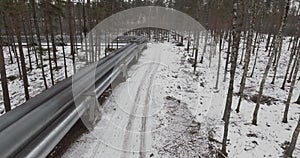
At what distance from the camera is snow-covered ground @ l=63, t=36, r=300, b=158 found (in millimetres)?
6641

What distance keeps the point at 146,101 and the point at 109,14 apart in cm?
1925

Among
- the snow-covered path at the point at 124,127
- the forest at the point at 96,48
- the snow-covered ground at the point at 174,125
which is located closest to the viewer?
the snow-covered path at the point at 124,127

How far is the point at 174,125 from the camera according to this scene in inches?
337

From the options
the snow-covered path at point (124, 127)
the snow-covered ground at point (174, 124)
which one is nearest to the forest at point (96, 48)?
the snow-covered ground at point (174, 124)

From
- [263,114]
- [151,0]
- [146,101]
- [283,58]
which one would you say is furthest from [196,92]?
[151,0]

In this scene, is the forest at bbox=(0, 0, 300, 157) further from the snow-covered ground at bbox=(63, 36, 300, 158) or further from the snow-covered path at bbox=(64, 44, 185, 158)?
the snow-covered path at bbox=(64, 44, 185, 158)

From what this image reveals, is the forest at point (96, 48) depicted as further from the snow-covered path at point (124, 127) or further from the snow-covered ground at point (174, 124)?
the snow-covered path at point (124, 127)

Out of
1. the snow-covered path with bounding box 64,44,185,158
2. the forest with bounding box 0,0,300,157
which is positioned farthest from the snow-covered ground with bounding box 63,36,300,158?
the forest with bounding box 0,0,300,157

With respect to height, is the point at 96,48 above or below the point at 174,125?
above

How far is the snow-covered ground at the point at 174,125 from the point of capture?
6.64 metres

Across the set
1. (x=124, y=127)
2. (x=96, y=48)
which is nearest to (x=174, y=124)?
(x=124, y=127)

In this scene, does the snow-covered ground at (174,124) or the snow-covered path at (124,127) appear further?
the snow-covered ground at (174,124)

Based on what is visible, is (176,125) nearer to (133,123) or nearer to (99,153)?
(133,123)

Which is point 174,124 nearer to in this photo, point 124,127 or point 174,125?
Answer: point 174,125
